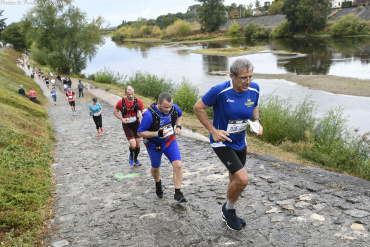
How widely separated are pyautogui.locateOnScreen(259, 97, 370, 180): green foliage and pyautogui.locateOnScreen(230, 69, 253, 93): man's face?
6.60m

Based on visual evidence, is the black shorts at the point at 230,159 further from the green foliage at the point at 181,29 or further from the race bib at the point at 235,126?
the green foliage at the point at 181,29

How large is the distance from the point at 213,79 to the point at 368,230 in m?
36.9

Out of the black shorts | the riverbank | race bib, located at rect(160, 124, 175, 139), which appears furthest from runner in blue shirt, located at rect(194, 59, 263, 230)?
the riverbank

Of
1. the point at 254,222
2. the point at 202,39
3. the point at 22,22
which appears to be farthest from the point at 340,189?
the point at 202,39

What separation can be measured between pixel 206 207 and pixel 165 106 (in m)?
1.99

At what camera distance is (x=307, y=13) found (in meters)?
85.6

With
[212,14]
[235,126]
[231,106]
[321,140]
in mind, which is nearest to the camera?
[231,106]

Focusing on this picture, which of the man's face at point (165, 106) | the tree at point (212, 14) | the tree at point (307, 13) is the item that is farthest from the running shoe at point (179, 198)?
the tree at point (212, 14)

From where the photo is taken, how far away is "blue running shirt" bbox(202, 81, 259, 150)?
14.1 ft

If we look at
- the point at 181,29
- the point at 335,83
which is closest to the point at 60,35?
the point at 335,83

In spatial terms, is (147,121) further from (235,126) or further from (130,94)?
(130,94)

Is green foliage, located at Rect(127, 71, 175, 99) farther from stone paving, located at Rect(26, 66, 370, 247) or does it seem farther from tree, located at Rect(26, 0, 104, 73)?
tree, located at Rect(26, 0, 104, 73)

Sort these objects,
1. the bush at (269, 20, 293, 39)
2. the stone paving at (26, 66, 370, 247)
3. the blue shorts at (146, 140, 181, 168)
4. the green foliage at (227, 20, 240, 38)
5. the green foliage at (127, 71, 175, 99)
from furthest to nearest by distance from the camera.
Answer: the green foliage at (227, 20, 240, 38) → the bush at (269, 20, 293, 39) → the green foliage at (127, 71, 175, 99) → the blue shorts at (146, 140, 181, 168) → the stone paving at (26, 66, 370, 247)

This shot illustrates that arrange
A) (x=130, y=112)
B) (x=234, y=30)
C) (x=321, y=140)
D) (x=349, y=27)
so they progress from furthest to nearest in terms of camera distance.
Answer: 1. (x=234, y=30)
2. (x=349, y=27)
3. (x=321, y=140)
4. (x=130, y=112)
